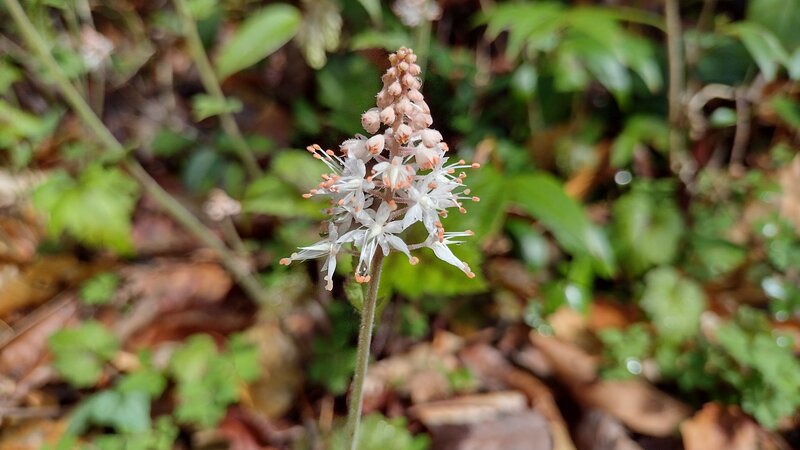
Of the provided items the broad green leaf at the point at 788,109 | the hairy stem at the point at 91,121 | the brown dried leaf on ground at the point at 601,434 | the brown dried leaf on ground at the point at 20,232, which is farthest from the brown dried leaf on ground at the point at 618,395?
the brown dried leaf on ground at the point at 20,232

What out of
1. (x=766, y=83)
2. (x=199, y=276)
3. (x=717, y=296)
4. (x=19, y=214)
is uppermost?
(x=766, y=83)

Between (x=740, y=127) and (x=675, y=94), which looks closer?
(x=675, y=94)

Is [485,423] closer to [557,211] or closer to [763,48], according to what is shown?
[557,211]

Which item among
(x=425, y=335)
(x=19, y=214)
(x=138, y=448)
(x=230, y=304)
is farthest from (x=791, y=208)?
(x=19, y=214)

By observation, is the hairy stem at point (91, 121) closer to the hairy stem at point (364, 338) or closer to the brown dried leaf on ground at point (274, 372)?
the brown dried leaf on ground at point (274, 372)

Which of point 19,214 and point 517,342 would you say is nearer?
point 517,342

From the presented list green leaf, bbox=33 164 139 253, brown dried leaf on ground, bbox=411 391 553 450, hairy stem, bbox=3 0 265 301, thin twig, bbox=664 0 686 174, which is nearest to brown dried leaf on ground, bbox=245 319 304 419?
hairy stem, bbox=3 0 265 301

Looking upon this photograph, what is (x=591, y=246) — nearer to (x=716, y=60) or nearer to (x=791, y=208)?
(x=791, y=208)

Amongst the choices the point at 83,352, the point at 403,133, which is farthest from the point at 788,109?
the point at 83,352
